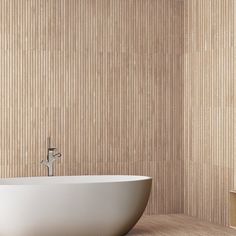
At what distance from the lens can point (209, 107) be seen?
5473mm

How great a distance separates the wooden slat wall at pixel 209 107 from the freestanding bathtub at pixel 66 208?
1000 millimetres

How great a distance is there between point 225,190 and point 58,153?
149 centimetres

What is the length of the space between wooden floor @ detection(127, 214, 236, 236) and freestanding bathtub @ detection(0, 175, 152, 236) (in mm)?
452

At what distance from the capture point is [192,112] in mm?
5805

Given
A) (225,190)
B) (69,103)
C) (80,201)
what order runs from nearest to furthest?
(80,201), (225,190), (69,103)

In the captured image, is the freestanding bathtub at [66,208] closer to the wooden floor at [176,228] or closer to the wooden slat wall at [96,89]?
the wooden floor at [176,228]

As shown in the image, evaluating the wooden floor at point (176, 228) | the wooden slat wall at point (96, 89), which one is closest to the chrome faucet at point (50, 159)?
the wooden slat wall at point (96, 89)

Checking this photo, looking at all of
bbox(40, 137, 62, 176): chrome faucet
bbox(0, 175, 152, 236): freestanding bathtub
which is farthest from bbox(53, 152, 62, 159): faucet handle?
bbox(0, 175, 152, 236): freestanding bathtub

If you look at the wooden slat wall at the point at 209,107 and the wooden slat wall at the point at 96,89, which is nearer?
the wooden slat wall at the point at 209,107

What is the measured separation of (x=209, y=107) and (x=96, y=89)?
105 centimetres

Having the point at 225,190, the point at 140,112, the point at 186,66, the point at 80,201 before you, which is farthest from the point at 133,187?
the point at 186,66

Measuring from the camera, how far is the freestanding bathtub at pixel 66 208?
4.31 meters

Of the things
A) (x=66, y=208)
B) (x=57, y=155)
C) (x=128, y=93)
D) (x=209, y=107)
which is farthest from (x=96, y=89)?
(x=66, y=208)

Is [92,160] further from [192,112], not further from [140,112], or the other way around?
[192,112]
